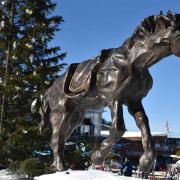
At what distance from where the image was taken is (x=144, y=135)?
23.0 ft

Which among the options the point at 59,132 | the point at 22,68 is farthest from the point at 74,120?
the point at 22,68

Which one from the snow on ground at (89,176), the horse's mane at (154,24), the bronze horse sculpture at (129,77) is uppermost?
the horse's mane at (154,24)

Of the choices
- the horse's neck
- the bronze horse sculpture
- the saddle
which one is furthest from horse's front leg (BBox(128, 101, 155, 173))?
the saddle

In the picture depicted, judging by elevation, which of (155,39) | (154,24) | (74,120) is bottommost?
(74,120)

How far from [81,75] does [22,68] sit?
8.83 metres

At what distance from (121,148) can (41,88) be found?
2239 cm

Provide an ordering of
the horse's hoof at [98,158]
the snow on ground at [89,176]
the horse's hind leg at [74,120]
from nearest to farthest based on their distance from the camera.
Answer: the snow on ground at [89,176] → the horse's hoof at [98,158] → the horse's hind leg at [74,120]

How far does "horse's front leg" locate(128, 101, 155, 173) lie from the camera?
22.4 ft

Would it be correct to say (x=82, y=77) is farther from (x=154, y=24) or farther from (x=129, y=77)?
(x=154, y=24)

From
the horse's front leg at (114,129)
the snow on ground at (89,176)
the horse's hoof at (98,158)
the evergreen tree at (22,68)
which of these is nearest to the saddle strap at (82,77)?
the horse's front leg at (114,129)

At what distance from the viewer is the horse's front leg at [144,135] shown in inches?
269

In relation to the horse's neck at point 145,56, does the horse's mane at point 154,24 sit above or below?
above

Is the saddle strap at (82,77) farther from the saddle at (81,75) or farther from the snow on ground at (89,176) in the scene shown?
the snow on ground at (89,176)

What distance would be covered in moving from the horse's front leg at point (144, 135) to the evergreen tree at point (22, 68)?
26.0ft
